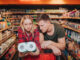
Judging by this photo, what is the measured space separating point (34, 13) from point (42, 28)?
3641 mm

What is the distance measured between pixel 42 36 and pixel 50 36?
0.46 feet

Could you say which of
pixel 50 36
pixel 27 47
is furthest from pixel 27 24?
pixel 50 36

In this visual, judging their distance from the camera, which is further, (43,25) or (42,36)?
(42,36)

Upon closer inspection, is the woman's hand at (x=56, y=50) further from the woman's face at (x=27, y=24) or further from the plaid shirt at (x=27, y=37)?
the woman's face at (x=27, y=24)

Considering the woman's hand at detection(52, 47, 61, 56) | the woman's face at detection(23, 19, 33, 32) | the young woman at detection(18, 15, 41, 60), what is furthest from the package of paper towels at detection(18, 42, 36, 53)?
the woman's hand at detection(52, 47, 61, 56)

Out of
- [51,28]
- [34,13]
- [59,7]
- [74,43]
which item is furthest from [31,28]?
[59,7]

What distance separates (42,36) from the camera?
69.1 inches

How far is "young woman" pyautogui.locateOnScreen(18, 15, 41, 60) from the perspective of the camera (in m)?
1.47

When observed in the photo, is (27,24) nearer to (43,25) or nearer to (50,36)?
(43,25)

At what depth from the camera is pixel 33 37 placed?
155 cm

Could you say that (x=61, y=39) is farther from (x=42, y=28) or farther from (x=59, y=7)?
(x=59, y=7)

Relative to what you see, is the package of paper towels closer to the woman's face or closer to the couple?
the couple

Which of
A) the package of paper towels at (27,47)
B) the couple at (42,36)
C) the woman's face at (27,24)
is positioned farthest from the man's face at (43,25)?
the package of paper towels at (27,47)

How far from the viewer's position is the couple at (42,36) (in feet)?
4.89
